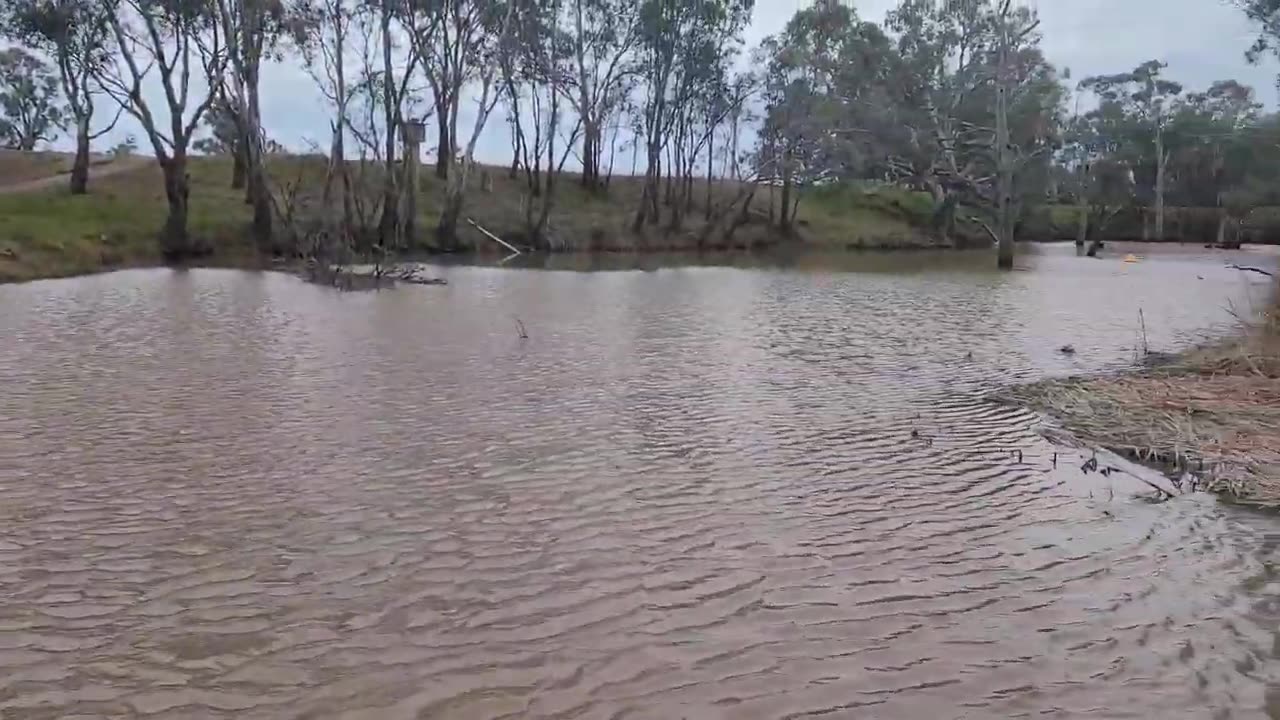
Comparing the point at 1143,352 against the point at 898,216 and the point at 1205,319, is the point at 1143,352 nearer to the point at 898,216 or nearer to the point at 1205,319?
the point at 1205,319

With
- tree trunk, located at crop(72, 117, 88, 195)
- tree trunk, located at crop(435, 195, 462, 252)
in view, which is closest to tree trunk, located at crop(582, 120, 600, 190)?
tree trunk, located at crop(435, 195, 462, 252)

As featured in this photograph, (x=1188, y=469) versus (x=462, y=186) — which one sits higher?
(x=462, y=186)

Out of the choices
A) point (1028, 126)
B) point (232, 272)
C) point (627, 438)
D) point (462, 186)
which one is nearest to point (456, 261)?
point (462, 186)

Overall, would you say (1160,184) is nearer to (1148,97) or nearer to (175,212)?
(1148,97)

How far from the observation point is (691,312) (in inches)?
720

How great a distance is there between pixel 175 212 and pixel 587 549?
1065 inches

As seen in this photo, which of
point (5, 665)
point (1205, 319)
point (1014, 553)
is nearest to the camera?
point (5, 665)

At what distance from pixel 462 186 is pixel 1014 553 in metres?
32.2

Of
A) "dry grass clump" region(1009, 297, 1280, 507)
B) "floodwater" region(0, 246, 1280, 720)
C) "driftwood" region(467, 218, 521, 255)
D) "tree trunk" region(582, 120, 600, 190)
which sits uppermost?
"tree trunk" region(582, 120, 600, 190)

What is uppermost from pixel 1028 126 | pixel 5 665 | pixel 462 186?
pixel 1028 126

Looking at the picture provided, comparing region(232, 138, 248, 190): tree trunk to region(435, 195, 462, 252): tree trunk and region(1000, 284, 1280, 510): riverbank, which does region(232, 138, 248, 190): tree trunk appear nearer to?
region(435, 195, 462, 252): tree trunk

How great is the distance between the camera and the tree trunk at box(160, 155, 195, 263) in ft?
93.8

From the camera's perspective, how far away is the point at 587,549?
548 centimetres

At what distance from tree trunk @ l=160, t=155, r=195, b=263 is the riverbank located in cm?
2496
